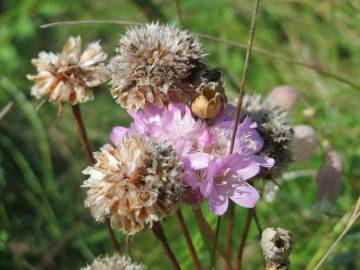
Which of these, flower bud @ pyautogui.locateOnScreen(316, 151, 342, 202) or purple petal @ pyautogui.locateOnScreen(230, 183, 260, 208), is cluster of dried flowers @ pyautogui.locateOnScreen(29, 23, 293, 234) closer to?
purple petal @ pyautogui.locateOnScreen(230, 183, 260, 208)

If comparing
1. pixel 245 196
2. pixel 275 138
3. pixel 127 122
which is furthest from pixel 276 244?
pixel 127 122

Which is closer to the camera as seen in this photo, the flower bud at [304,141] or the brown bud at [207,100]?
the brown bud at [207,100]

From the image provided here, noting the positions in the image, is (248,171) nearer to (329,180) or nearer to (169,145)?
(169,145)

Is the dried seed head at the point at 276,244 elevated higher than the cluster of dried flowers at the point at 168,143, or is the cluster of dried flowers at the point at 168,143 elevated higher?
the cluster of dried flowers at the point at 168,143

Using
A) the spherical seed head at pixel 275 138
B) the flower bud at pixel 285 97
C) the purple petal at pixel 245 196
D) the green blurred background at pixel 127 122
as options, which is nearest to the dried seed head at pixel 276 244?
the purple petal at pixel 245 196

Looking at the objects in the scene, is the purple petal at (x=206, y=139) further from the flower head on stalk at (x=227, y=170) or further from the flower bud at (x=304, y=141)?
the flower bud at (x=304, y=141)

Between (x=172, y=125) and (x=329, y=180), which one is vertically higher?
(x=172, y=125)

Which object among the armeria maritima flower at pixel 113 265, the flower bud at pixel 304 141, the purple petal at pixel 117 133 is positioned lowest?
the flower bud at pixel 304 141
